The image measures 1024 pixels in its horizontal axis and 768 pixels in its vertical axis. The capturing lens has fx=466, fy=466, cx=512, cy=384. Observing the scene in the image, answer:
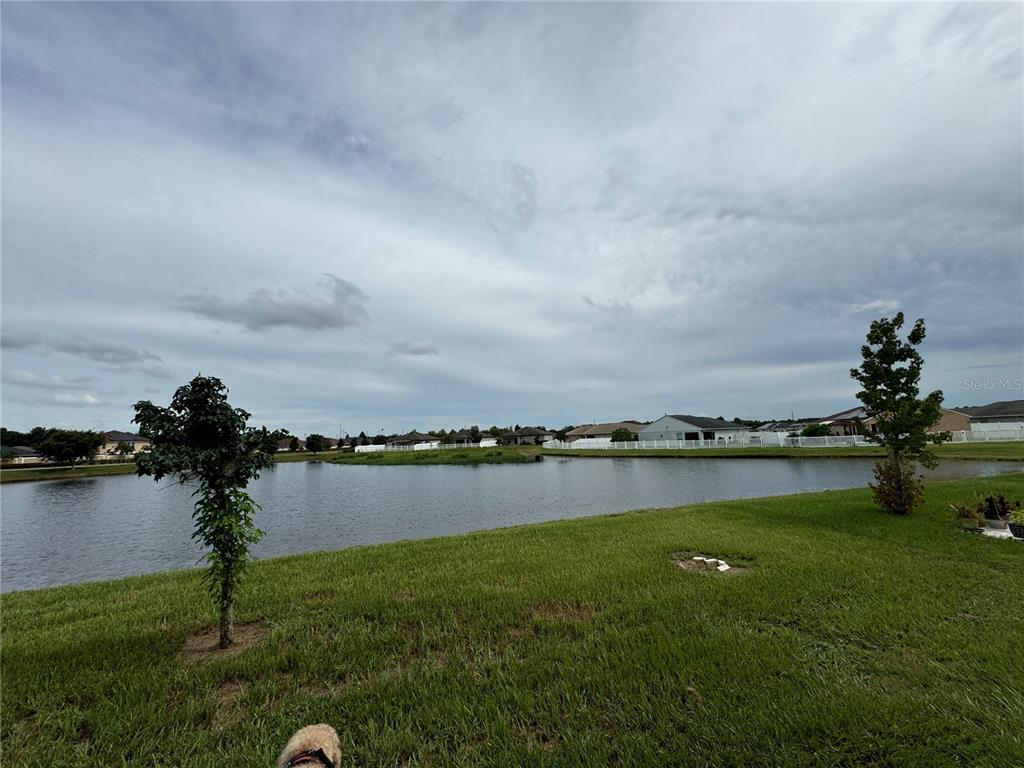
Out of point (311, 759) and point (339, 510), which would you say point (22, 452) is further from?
point (311, 759)

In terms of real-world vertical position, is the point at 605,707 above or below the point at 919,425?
below

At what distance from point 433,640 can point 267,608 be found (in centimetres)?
278

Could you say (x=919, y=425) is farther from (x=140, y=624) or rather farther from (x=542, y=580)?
(x=140, y=624)

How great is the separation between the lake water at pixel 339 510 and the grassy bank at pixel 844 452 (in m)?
3.98

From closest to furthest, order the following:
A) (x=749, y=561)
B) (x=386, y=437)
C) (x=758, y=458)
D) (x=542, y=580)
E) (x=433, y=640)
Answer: (x=433, y=640) → (x=542, y=580) → (x=749, y=561) → (x=758, y=458) → (x=386, y=437)

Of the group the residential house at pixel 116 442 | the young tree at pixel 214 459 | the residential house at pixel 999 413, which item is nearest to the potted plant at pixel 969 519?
the young tree at pixel 214 459

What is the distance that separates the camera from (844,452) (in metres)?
39.1

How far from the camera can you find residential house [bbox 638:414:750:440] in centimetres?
6988

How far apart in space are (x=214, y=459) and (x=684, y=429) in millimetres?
72070

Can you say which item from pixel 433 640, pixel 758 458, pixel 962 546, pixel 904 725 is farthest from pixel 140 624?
pixel 758 458

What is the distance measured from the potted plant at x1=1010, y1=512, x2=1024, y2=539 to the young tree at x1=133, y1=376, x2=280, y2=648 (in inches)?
509

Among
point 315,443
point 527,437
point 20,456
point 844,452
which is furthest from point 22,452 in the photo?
point 844,452

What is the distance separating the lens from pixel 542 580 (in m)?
7.02

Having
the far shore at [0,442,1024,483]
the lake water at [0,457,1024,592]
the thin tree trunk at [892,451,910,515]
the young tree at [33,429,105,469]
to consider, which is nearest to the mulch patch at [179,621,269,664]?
the lake water at [0,457,1024,592]
